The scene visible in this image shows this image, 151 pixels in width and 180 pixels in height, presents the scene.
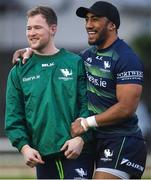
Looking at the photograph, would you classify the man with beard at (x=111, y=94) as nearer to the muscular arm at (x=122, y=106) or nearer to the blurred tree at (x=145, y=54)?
the muscular arm at (x=122, y=106)

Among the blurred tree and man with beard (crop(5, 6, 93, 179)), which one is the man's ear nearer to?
man with beard (crop(5, 6, 93, 179))

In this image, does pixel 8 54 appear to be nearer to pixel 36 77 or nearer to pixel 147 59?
pixel 147 59

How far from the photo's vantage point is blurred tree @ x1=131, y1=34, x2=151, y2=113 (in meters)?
32.2

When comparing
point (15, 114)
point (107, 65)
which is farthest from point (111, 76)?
point (15, 114)

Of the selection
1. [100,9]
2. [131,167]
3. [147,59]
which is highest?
[100,9]

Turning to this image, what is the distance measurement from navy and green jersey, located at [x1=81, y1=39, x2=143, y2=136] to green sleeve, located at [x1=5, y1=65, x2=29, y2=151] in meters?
0.54

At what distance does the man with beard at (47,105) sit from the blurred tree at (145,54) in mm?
22570

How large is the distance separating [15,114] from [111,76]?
80cm

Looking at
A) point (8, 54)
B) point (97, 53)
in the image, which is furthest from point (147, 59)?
point (97, 53)

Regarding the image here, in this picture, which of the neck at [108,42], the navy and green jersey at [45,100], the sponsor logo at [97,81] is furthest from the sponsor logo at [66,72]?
the neck at [108,42]

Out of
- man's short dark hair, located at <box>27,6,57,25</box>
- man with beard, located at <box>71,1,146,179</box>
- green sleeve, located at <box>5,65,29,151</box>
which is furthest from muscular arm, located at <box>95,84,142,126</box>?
man's short dark hair, located at <box>27,6,57,25</box>

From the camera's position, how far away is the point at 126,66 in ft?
25.4

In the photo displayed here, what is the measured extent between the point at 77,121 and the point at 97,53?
614 mm

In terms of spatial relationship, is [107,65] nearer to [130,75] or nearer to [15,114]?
[130,75]
